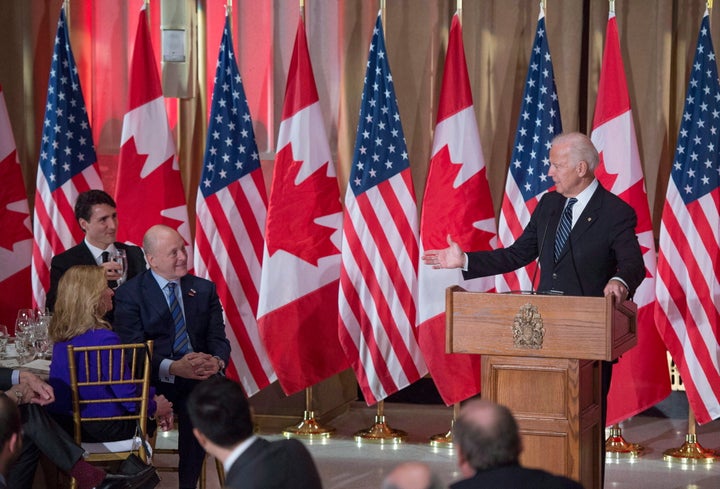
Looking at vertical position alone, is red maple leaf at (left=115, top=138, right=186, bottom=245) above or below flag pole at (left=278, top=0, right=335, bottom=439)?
above

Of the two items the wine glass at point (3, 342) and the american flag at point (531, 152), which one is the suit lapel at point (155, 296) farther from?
the american flag at point (531, 152)

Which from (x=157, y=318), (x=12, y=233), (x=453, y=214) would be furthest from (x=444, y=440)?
(x=12, y=233)

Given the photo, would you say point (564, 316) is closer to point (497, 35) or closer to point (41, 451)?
point (41, 451)

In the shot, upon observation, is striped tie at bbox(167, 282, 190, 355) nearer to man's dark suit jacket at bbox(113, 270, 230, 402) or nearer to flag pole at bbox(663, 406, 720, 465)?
man's dark suit jacket at bbox(113, 270, 230, 402)

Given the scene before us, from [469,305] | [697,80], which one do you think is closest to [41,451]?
[469,305]

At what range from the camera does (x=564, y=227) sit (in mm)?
4660

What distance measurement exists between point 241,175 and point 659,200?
2698 mm

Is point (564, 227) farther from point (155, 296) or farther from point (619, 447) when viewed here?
point (619, 447)

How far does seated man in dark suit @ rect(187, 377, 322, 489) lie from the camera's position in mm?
2656

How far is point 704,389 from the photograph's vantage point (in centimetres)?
619

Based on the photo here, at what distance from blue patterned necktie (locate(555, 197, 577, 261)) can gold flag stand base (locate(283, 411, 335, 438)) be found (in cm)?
265

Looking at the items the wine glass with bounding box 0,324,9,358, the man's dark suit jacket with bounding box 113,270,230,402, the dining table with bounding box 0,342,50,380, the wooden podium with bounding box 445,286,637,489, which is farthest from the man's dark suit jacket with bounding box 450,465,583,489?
the wine glass with bounding box 0,324,9,358

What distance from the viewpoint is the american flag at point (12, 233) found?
23.3 feet

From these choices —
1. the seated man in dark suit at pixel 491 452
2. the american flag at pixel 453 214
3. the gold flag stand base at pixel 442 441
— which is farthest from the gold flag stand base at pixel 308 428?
the seated man in dark suit at pixel 491 452
